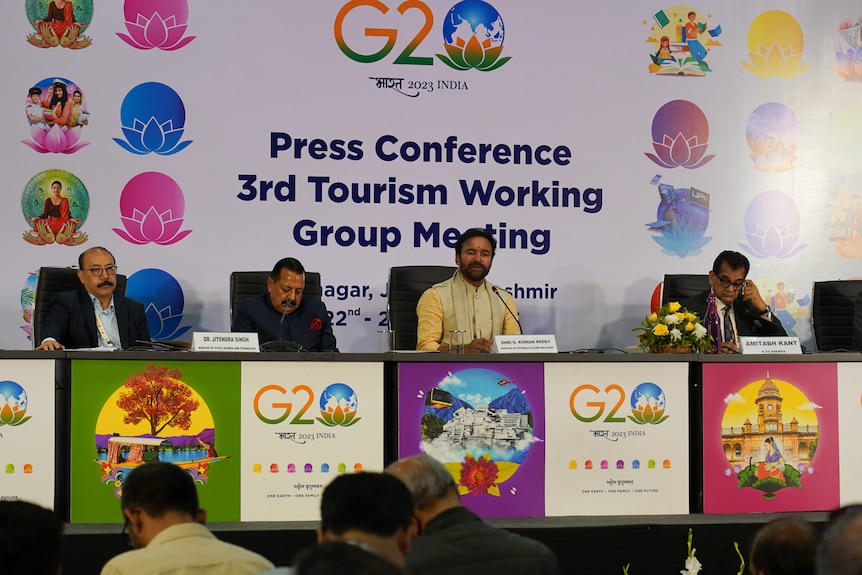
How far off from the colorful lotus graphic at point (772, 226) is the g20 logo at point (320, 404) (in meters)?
3.41

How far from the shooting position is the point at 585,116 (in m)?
6.22

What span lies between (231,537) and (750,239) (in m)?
3.98

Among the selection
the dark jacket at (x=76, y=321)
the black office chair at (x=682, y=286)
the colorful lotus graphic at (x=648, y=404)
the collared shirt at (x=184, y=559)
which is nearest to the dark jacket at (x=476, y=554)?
the collared shirt at (x=184, y=559)

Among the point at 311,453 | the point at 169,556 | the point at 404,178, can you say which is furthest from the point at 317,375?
the point at 404,178

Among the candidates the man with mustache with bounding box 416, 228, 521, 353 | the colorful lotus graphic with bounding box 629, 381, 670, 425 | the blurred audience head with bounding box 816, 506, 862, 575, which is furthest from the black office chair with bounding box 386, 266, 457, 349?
the blurred audience head with bounding box 816, 506, 862, 575

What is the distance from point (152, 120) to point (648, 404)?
3.30 meters

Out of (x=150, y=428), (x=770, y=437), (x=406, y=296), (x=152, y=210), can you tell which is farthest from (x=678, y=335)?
(x=152, y=210)

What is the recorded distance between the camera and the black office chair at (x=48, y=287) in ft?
16.3

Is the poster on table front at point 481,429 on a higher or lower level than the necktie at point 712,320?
lower

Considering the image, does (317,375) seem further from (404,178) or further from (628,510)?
(404,178)

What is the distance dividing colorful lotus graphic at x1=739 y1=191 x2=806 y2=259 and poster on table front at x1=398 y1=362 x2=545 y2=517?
9.62 ft

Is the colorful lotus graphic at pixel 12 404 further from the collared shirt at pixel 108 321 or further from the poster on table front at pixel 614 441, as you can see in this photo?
the poster on table front at pixel 614 441

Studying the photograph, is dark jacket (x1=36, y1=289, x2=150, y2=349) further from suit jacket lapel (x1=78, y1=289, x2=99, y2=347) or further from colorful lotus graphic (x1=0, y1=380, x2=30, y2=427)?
colorful lotus graphic (x1=0, y1=380, x2=30, y2=427)

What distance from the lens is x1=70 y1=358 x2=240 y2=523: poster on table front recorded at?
374cm
